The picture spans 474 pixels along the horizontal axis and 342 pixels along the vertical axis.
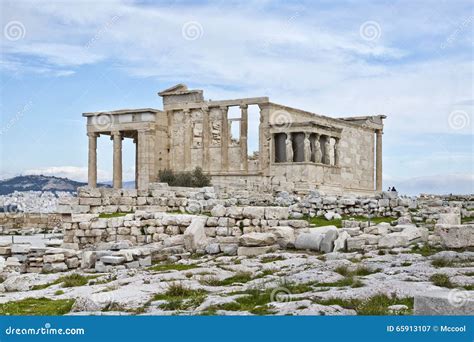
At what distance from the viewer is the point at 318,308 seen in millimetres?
7848

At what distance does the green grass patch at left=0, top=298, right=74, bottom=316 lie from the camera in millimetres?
9118

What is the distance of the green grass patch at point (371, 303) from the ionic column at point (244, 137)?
34.5m

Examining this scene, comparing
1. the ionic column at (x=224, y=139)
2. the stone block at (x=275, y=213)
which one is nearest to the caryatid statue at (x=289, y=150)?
the ionic column at (x=224, y=139)

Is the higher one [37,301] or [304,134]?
[304,134]

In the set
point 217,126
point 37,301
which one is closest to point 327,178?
point 217,126

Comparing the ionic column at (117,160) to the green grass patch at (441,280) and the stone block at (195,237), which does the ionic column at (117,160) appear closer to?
the stone block at (195,237)

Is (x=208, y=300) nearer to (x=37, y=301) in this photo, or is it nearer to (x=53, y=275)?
(x=37, y=301)

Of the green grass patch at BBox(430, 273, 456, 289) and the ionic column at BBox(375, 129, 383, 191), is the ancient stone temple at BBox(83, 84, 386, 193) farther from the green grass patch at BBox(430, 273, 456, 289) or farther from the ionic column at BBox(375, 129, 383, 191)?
the green grass patch at BBox(430, 273, 456, 289)

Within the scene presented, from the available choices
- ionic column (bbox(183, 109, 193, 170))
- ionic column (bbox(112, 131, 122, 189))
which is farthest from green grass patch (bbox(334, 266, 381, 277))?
ionic column (bbox(112, 131, 122, 189))

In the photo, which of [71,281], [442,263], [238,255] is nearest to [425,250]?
[442,263]

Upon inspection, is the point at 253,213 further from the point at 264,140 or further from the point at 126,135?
the point at 126,135

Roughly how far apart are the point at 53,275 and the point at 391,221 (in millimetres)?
8913

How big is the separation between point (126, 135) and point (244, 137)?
8.13m

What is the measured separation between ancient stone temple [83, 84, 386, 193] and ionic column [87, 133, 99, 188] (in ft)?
0.21
